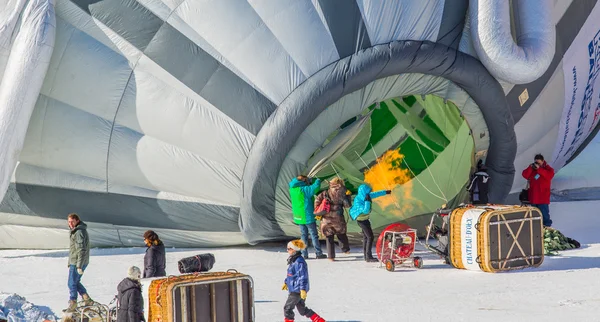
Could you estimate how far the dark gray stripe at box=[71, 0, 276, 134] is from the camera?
398 inches

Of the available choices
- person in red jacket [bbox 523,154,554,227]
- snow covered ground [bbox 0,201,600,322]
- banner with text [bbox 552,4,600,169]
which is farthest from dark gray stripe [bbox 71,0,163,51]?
banner with text [bbox 552,4,600,169]

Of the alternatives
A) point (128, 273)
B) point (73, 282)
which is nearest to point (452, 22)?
point (73, 282)

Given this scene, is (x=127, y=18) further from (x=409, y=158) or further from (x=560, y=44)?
(x=560, y=44)

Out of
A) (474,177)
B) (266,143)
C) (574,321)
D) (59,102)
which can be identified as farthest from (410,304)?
(59,102)

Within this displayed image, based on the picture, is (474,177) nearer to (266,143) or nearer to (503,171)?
(503,171)

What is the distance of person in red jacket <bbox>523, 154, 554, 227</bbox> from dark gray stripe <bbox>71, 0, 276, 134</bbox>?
3232mm

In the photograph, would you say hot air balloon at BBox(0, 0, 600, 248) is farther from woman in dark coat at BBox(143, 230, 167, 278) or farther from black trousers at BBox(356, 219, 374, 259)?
woman in dark coat at BBox(143, 230, 167, 278)

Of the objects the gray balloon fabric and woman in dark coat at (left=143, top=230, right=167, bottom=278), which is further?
the gray balloon fabric

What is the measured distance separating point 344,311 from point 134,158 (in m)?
3.52

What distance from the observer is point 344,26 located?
10.1 meters

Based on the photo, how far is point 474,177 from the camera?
36.8 feet

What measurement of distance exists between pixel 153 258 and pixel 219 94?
257cm

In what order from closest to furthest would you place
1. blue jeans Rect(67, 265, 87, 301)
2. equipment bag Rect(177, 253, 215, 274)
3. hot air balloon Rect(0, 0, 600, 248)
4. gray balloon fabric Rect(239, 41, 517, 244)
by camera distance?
equipment bag Rect(177, 253, 215, 274), blue jeans Rect(67, 265, 87, 301), gray balloon fabric Rect(239, 41, 517, 244), hot air balloon Rect(0, 0, 600, 248)

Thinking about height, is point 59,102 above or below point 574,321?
above
